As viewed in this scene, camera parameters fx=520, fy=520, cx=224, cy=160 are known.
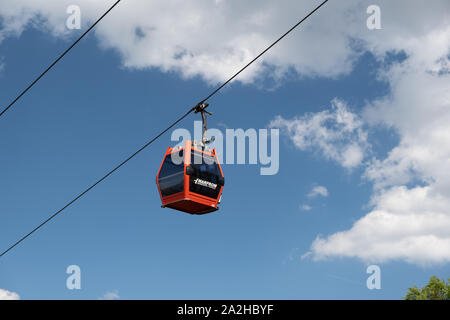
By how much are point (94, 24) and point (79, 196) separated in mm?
6042

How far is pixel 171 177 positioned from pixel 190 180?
0.82 metres

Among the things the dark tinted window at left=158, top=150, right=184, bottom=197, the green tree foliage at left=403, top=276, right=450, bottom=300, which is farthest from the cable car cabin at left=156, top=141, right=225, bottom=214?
the green tree foliage at left=403, top=276, right=450, bottom=300

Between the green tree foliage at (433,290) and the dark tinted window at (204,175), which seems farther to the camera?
the green tree foliage at (433,290)

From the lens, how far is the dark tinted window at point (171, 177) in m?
15.0

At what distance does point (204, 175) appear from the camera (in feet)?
50.2

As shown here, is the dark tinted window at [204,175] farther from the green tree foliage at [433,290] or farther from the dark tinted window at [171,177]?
the green tree foliage at [433,290]

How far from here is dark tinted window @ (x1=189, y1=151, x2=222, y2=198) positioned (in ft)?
49.3

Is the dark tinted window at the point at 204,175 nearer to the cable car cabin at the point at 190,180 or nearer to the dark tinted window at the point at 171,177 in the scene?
the cable car cabin at the point at 190,180

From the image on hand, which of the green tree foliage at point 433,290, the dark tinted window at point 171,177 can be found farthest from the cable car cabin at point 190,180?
the green tree foliage at point 433,290

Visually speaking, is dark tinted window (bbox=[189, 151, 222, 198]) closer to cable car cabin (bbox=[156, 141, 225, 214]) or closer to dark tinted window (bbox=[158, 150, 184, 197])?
cable car cabin (bbox=[156, 141, 225, 214])

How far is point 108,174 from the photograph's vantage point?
48.8 ft
